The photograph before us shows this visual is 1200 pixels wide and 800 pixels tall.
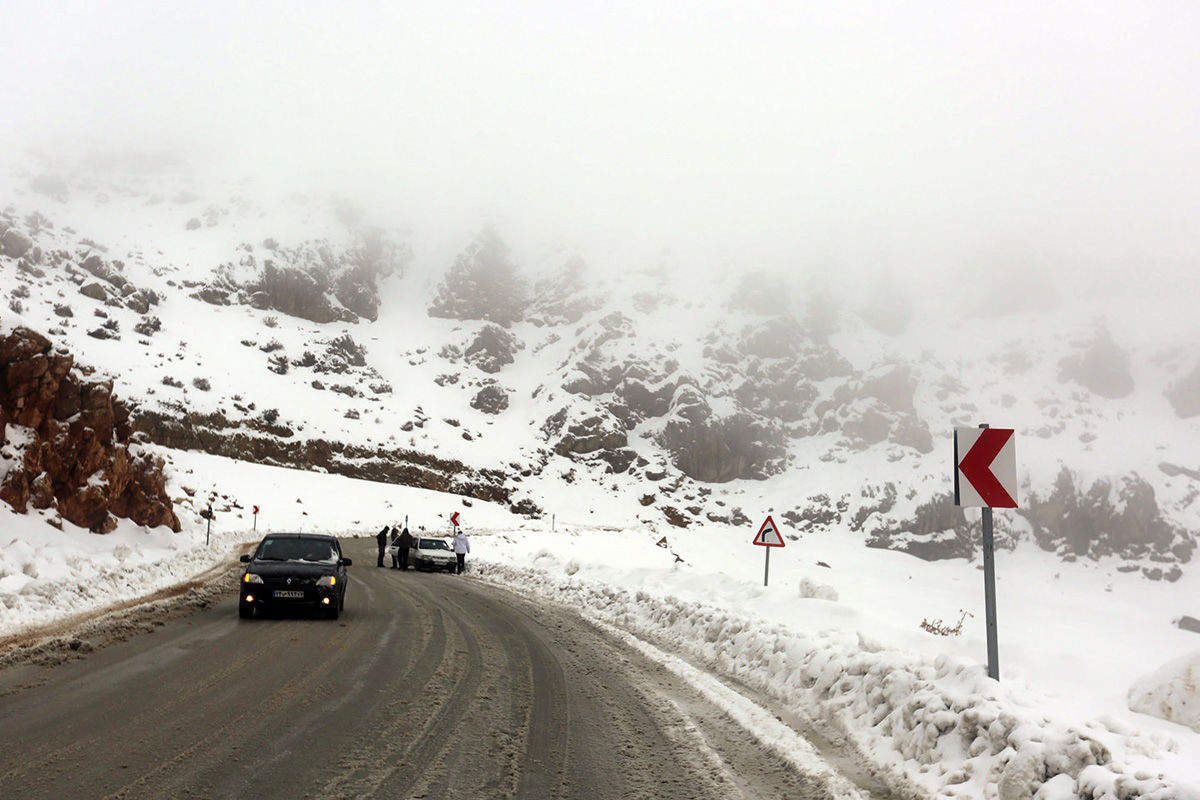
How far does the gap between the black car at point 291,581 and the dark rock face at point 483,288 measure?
134881 mm

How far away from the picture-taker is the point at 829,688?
6898 mm

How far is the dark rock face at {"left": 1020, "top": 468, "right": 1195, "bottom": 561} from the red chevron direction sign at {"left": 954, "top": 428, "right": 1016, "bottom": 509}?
134 metres

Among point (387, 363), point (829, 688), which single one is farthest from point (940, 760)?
point (387, 363)

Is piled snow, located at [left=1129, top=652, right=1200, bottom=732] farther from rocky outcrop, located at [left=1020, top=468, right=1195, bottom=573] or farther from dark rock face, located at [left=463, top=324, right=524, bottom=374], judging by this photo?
rocky outcrop, located at [left=1020, top=468, right=1195, bottom=573]

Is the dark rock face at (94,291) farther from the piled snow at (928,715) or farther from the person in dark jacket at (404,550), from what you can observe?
the piled snow at (928,715)

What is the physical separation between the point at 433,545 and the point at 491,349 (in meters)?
108

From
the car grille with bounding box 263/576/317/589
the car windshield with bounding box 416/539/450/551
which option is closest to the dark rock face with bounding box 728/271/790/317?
the car windshield with bounding box 416/539/450/551

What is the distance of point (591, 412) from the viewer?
388ft

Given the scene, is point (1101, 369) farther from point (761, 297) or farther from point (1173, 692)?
point (1173, 692)

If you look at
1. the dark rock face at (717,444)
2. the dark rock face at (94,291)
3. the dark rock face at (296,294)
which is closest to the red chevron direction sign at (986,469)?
the dark rock face at (717,444)

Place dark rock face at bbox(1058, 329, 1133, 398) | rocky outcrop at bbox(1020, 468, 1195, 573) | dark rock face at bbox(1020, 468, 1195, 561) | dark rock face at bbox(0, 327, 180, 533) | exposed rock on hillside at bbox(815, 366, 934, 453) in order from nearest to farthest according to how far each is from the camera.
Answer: dark rock face at bbox(0, 327, 180, 533) → rocky outcrop at bbox(1020, 468, 1195, 573) → dark rock face at bbox(1020, 468, 1195, 561) → exposed rock on hillside at bbox(815, 366, 934, 453) → dark rock face at bbox(1058, 329, 1133, 398)

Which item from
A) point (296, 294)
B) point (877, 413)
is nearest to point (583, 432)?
point (296, 294)

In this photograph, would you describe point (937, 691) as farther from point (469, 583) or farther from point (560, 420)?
point (560, 420)

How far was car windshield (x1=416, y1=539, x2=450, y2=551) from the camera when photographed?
26.8 metres
